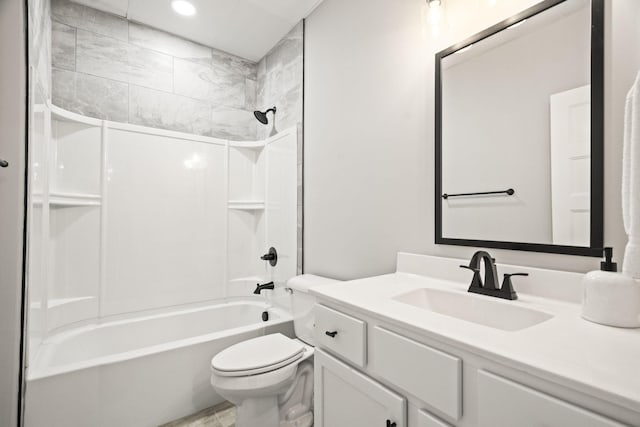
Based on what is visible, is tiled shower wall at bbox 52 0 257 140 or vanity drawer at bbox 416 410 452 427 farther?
tiled shower wall at bbox 52 0 257 140

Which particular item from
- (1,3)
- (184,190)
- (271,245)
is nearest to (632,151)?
(1,3)

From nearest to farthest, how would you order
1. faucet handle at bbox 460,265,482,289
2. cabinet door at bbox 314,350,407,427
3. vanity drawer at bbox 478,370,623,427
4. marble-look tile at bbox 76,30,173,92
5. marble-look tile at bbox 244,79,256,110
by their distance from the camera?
1. vanity drawer at bbox 478,370,623,427
2. cabinet door at bbox 314,350,407,427
3. faucet handle at bbox 460,265,482,289
4. marble-look tile at bbox 76,30,173,92
5. marble-look tile at bbox 244,79,256,110

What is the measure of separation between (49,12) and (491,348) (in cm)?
292

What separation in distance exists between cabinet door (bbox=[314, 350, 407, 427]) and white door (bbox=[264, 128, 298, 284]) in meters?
1.20

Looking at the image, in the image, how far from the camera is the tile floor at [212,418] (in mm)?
1695

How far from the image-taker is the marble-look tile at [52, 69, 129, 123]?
2.04 meters

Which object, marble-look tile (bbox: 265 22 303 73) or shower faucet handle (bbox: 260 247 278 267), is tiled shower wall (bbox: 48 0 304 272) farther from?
shower faucet handle (bbox: 260 247 278 267)

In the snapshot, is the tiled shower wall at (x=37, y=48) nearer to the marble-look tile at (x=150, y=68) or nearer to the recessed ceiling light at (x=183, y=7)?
the marble-look tile at (x=150, y=68)

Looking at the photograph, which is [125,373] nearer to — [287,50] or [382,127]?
[382,127]

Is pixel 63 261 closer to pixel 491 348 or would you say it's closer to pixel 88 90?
pixel 88 90

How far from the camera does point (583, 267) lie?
0.93 m

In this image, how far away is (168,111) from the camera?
2465mm

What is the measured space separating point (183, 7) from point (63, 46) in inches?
33.1

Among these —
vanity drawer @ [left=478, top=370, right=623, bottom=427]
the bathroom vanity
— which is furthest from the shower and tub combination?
vanity drawer @ [left=478, top=370, right=623, bottom=427]
